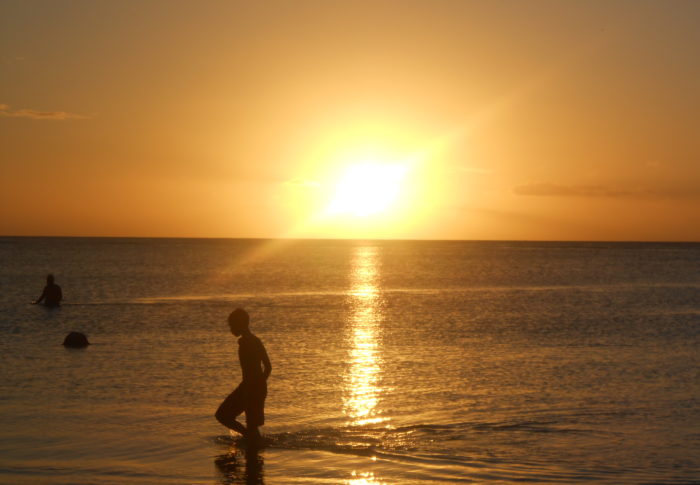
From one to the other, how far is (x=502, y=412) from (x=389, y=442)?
3.62 meters

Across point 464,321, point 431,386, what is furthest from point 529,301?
point 431,386

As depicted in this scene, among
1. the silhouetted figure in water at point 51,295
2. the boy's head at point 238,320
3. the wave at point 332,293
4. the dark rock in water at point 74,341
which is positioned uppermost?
the boy's head at point 238,320

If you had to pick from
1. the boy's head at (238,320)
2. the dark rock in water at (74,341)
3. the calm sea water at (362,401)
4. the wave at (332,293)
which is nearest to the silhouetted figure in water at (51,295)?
the calm sea water at (362,401)

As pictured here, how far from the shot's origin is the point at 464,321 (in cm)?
3644

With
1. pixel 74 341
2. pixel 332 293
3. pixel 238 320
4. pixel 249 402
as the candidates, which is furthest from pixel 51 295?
A: pixel 238 320

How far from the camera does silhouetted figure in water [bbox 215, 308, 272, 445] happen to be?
38.5 ft

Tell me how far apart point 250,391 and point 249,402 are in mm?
212

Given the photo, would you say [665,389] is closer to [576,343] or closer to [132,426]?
[576,343]

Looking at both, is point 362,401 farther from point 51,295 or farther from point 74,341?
point 51,295

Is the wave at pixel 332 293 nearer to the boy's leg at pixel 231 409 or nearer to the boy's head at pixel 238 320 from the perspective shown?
the boy's leg at pixel 231 409

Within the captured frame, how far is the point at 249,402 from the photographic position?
1198cm

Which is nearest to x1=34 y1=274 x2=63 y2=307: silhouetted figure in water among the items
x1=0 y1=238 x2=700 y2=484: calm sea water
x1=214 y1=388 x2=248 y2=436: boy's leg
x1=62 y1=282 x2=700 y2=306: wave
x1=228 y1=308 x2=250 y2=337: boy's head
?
x1=0 y1=238 x2=700 y2=484: calm sea water

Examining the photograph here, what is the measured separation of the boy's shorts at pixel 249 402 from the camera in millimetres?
11898

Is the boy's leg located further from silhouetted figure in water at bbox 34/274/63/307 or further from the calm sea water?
silhouetted figure in water at bbox 34/274/63/307
